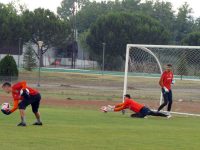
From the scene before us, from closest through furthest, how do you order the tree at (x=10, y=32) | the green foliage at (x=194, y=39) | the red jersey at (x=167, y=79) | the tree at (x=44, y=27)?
the red jersey at (x=167, y=79) → the tree at (x=10, y=32) → the tree at (x=44, y=27) → the green foliage at (x=194, y=39)

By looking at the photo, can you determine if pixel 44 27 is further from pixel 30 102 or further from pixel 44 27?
pixel 30 102

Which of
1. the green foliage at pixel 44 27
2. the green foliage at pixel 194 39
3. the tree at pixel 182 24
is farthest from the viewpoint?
the tree at pixel 182 24

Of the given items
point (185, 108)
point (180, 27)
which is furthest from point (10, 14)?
point (185, 108)

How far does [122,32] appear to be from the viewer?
83750 millimetres

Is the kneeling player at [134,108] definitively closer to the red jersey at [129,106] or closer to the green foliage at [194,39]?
the red jersey at [129,106]

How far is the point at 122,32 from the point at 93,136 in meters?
69.0

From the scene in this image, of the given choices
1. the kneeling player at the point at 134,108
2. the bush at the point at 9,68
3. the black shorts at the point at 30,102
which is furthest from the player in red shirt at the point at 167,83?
the bush at the point at 9,68

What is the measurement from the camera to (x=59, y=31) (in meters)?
85.0

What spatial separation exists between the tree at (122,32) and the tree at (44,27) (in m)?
3.96

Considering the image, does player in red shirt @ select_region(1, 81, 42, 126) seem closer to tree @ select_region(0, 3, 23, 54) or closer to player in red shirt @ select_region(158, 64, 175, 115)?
player in red shirt @ select_region(158, 64, 175, 115)

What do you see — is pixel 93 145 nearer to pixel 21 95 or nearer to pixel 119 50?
pixel 21 95

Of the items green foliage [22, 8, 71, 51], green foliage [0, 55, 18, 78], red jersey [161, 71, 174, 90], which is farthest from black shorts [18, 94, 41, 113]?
green foliage [22, 8, 71, 51]

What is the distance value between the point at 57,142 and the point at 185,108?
724 inches

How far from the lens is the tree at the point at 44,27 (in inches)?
3280
